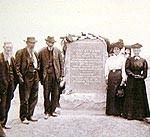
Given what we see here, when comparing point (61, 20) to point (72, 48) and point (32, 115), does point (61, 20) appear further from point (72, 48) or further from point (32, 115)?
point (32, 115)

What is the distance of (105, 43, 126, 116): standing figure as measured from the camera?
6.30 metres

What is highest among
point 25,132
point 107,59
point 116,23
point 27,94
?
point 116,23

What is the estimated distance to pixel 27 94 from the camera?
6250mm

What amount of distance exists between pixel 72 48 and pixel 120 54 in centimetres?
59

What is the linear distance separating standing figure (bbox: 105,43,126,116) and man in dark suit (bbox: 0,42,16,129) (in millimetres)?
1133

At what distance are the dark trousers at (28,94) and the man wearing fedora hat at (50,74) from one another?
0.11 m

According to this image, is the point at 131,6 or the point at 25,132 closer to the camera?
the point at 25,132

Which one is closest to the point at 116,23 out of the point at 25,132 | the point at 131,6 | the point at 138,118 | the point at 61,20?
the point at 131,6

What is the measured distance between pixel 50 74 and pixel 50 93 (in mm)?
229

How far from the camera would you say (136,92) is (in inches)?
247

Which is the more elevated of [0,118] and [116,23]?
[116,23]

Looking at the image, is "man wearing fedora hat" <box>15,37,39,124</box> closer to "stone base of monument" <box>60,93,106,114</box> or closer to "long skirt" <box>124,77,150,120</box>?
"stone base of monument" <box>60,93,106,114</box>

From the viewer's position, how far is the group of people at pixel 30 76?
20.2 ft

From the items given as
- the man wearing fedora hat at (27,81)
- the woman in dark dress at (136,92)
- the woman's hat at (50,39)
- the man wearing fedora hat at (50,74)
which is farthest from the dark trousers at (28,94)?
the woman in dark dress at (136,92)
